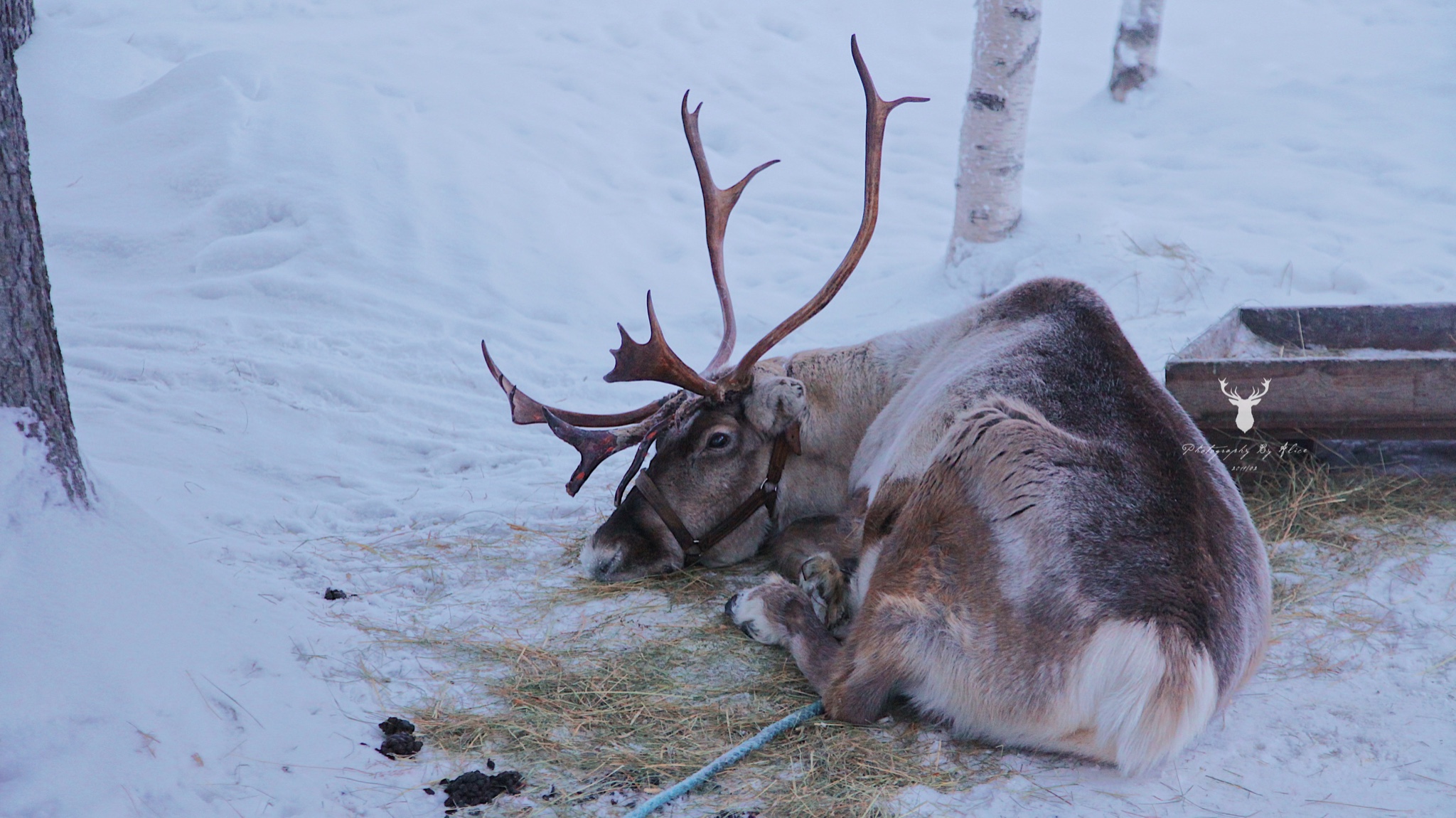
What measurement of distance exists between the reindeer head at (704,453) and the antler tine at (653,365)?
0.04 metres

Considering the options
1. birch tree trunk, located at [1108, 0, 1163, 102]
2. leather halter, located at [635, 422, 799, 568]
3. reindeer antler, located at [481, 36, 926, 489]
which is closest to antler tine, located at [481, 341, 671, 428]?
reindeer antler, located at [481, 36, 926, 489]

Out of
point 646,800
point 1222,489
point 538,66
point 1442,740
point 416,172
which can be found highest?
point 538,66

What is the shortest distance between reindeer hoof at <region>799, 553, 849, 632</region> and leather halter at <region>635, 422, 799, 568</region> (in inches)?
16.2

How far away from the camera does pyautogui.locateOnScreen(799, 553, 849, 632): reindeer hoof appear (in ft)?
11.9

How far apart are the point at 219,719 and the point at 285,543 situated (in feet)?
4.79

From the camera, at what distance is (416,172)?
8148 millimetres

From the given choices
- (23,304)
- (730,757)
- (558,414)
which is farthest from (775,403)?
(23,304)

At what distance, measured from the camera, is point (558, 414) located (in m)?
4.18

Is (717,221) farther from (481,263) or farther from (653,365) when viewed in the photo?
(481,263)

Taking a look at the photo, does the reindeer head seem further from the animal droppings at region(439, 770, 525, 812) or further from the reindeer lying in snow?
the animal droppings at region(439, 770, 525, 812)

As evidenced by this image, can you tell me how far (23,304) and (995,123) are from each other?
625 cm

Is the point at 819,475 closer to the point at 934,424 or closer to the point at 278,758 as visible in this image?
the point at 934,424

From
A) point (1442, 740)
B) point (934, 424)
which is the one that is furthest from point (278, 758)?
point (1442, 740)
